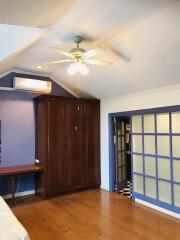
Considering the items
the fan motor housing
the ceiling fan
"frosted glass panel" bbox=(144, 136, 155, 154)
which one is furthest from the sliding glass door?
the fan motor housing

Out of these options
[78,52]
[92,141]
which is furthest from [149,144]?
[78,52]

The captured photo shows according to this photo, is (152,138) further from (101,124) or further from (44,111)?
(44,111)

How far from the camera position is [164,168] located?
12.7 ft

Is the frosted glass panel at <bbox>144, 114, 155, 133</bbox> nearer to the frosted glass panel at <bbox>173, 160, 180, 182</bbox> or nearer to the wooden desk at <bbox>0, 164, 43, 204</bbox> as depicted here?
the frosted glass panel at <bbox>173, 160, 180, 182</bbox>

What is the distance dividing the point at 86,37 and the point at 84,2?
0.81 meters

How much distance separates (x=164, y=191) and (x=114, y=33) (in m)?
2.90

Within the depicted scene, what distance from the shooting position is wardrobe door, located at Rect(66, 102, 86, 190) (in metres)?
4.77

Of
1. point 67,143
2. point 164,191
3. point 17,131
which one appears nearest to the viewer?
point 164,191

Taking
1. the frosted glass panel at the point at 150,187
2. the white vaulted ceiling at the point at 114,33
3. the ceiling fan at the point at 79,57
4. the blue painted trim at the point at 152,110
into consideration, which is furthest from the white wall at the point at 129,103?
the ceiling fan at the point at 79,57

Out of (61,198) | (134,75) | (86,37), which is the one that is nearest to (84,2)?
(86,37)

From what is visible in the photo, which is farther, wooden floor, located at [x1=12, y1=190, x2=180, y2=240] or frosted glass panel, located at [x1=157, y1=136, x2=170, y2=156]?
frosted glass panel, located at [x1=157, y1=136, x2=170, y2=156]

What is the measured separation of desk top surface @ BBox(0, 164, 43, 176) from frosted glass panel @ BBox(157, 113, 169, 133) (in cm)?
254

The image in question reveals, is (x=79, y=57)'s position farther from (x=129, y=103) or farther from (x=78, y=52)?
(x=129, y=103)

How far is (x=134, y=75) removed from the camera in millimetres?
3742
